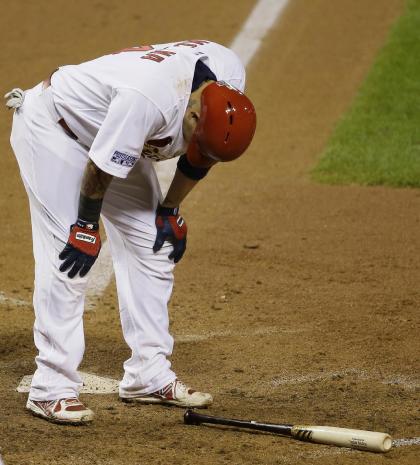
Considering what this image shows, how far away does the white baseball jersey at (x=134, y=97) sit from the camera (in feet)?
16.1

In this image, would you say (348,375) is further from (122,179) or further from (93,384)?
(122,179)

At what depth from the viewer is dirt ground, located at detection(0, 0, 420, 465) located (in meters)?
5.20

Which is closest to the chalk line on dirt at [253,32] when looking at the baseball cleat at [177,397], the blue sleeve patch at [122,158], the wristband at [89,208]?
the baseball cleat at [177,397]

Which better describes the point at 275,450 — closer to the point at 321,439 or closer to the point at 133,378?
the point at 321,439

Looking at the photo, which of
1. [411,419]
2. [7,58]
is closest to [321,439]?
[411,419]

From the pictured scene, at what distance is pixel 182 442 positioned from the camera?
5090 millimetres

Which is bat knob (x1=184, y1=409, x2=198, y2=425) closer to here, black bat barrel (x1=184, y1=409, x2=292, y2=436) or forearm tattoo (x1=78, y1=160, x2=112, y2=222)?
black bat barrel (x1=184, y1=409, x2=292, y2=436)

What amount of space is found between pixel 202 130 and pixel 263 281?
244cm

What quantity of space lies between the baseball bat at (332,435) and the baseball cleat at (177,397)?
41cm

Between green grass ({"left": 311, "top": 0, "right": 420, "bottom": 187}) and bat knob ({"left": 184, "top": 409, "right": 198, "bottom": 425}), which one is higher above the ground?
bat knob ({"left": 184, "top": 409, "right": 198, "bottom": 425})

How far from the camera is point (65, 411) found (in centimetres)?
531

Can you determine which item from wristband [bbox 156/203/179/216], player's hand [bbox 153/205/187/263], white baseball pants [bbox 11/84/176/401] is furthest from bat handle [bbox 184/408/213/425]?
wristband [bbox 156/203/179/216]

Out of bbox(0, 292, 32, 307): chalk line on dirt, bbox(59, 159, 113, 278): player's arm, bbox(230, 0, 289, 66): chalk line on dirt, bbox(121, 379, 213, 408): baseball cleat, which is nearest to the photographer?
bbox(59, 159, 113, 278): player's arm

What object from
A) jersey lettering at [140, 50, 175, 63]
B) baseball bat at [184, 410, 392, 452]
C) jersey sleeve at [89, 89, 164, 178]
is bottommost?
baseball bat at [184, 410, 392, 452]
